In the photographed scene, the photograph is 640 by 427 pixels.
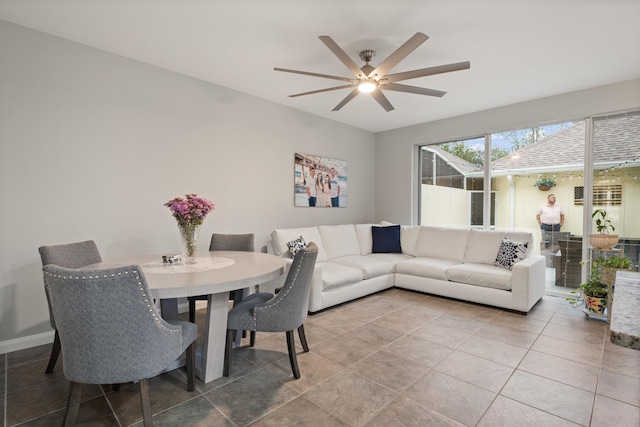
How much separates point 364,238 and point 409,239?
74 centimetres

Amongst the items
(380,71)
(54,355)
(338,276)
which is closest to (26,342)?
(54,355)

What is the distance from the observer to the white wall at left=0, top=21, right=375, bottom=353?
259 cm

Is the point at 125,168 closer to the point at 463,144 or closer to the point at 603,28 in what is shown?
the point at 603,28

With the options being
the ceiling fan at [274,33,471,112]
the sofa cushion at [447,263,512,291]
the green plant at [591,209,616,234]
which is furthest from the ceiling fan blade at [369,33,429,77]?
the green plant at [591,209,616,234]

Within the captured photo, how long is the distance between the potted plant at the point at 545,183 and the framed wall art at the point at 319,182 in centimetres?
291

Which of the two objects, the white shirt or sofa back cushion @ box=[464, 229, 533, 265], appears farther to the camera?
the white shirt

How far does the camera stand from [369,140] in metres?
6.06

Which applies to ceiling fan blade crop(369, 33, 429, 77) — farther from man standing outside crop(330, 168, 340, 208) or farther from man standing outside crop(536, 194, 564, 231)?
man standing outside crop(536, 194, 564, 231)

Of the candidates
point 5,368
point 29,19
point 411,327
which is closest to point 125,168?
point 29,19

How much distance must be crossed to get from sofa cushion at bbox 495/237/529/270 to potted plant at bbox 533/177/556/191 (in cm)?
109

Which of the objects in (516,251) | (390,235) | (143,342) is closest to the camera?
(143,342)

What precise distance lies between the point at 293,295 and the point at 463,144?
437 centimetres

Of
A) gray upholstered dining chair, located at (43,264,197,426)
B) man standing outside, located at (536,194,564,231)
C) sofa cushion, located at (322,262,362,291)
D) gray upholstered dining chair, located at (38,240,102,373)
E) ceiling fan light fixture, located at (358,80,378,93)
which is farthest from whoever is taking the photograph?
man standing outside, located at (536,194,564,231)

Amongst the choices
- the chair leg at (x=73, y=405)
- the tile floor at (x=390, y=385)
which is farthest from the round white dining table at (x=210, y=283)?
the chair leg at (x=73, y=405)
